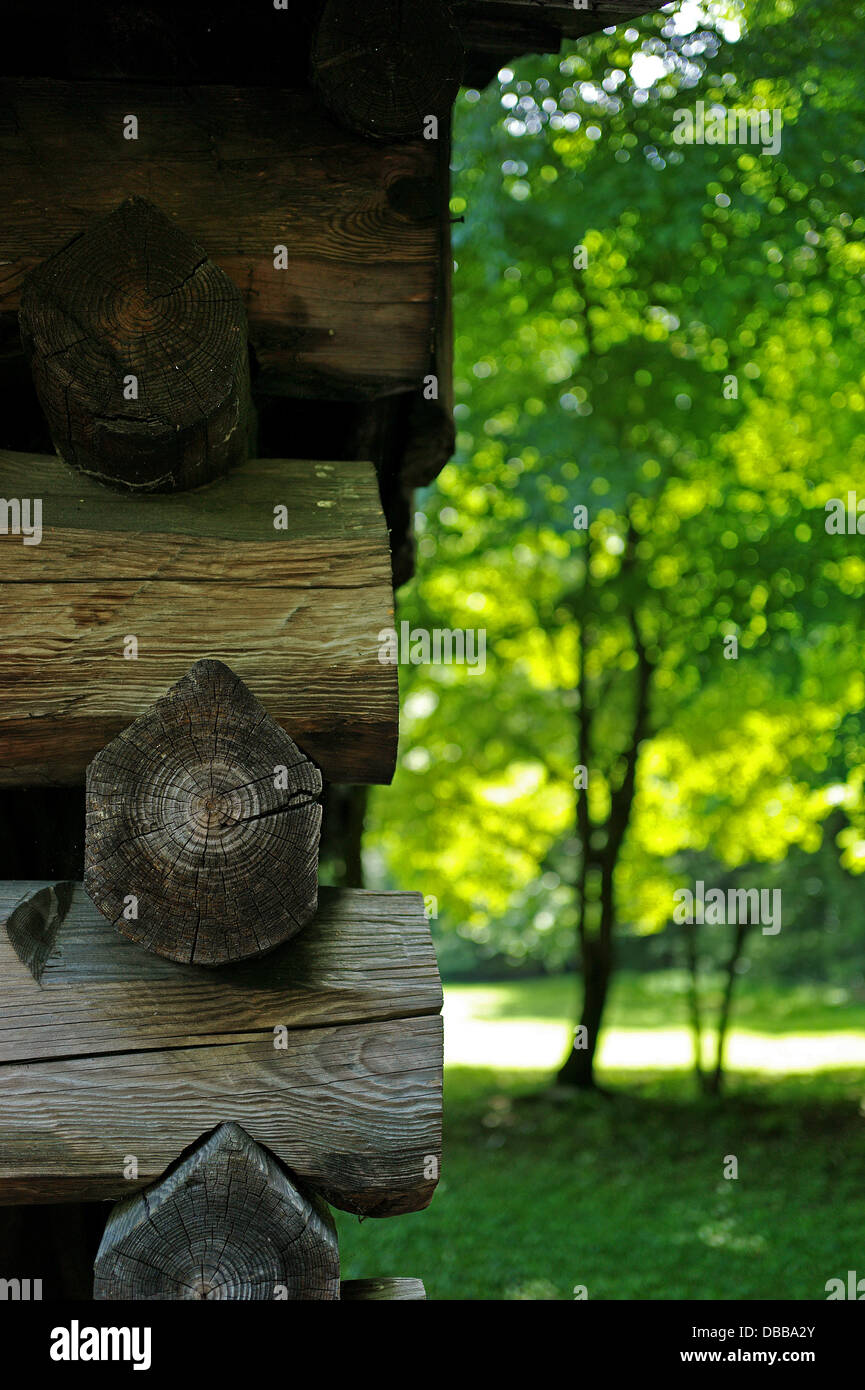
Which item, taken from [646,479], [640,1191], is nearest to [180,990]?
[646,479]

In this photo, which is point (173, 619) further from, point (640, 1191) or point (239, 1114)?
point (640, 1191)

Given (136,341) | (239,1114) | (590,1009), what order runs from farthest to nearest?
(590,1009)
(136,341)
(239,1114)

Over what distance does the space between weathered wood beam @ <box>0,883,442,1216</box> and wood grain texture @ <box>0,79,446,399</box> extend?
49.3 inches

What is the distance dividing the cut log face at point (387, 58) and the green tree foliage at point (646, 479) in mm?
3667

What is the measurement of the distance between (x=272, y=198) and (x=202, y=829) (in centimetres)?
138

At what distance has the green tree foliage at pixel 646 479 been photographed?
5734 millimetres

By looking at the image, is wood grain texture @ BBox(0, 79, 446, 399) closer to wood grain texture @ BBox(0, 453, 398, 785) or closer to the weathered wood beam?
wood grain texture @ BBox(0, 453, 398, 785)

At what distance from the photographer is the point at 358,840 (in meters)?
9.66

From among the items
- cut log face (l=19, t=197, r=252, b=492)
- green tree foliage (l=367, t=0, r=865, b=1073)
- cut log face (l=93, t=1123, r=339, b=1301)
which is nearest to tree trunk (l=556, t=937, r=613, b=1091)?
green tree foliage (l=367, t=0, r=865, b=1073)

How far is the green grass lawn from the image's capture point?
236 inches

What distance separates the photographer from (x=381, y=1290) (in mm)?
2219

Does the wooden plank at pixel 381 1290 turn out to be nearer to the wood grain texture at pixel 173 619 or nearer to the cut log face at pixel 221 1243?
the cut log face at pixel 221 1243

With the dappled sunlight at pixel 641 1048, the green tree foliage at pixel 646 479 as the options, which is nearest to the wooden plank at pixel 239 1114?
the green tree foliage at pixel 646 479
